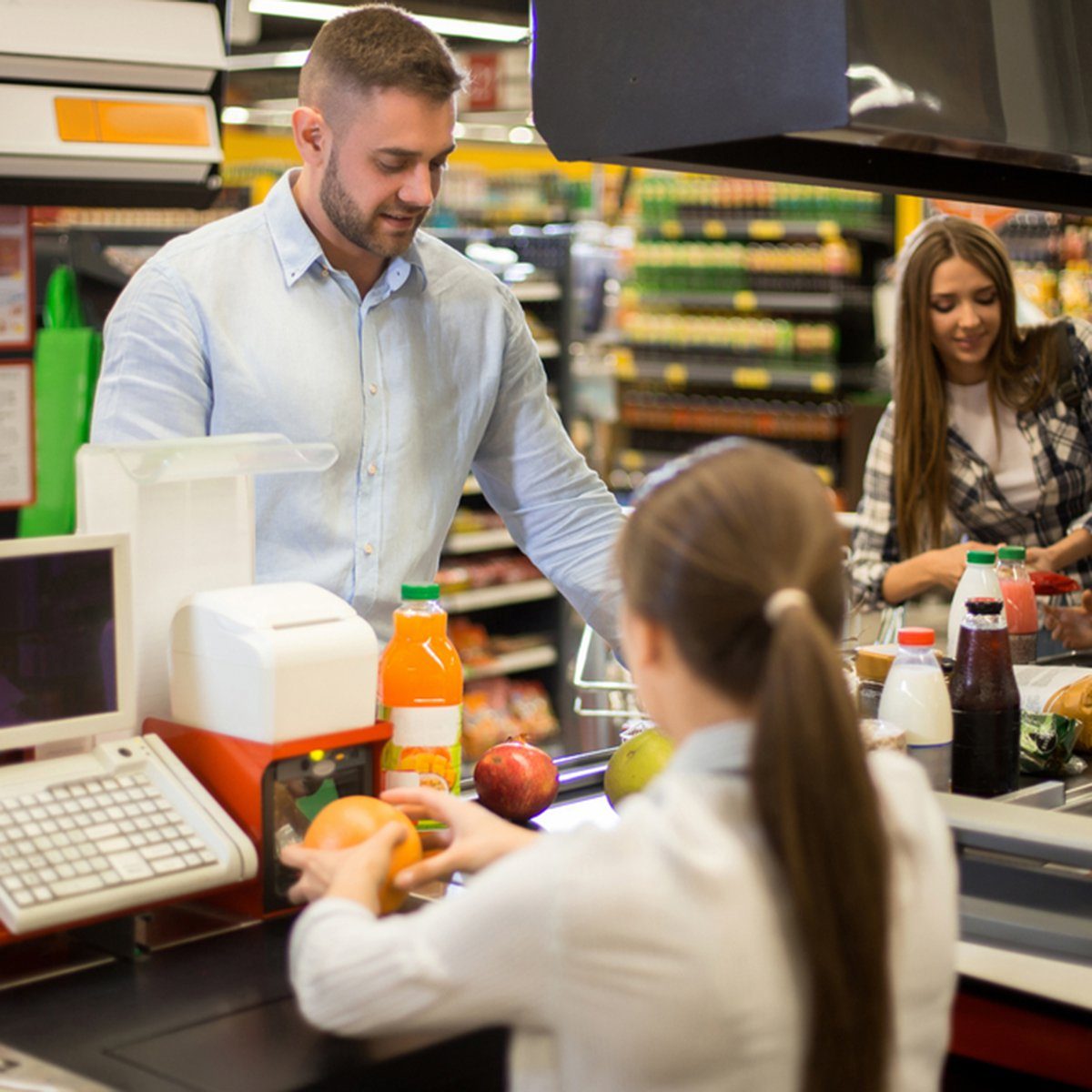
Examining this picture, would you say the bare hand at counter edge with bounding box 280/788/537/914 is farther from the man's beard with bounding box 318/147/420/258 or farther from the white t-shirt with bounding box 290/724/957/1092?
the man's beard with bounding box 318/147/420/258

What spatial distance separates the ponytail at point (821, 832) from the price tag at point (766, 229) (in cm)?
809

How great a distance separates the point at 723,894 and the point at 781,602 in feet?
0.73

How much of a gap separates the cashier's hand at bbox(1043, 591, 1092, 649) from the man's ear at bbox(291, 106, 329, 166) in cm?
177

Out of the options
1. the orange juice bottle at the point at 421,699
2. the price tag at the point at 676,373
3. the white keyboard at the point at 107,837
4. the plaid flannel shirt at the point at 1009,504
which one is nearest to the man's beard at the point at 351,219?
the orange juice bottle at the point at 421,699

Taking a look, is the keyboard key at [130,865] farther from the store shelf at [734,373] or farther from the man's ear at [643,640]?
the store shelf at [734,373]

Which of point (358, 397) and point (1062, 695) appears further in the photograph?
point (358, 397)

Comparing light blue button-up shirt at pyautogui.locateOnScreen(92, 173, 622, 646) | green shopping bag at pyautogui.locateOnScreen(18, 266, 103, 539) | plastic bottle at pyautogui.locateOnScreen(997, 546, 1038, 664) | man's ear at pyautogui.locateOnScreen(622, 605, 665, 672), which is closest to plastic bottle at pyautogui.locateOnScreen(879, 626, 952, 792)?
light blue button-up shirt at pyautogui.locateOnScreen(92, 173, 622, 646)

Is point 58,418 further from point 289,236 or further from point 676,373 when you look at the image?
point 676,373

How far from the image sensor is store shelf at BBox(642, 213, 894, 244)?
8797 mm

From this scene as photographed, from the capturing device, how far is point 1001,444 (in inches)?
152

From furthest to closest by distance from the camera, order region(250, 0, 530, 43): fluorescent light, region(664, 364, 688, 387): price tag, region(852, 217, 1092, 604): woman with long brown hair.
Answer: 1. region(664, 364, 688, 387): price tag
2. region(250, 0, 530, 43): fluorescent light
3. region(852, 217, 1092, 604): woman with long brown hair

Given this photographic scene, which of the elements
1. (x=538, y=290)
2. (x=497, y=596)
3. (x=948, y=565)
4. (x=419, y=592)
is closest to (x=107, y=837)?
(x=419, y=592)

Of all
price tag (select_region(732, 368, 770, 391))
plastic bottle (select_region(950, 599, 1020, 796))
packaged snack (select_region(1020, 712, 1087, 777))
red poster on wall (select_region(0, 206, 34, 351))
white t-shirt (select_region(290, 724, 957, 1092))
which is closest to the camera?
white t-shirt (select_region(290, 724, 957, 1092))

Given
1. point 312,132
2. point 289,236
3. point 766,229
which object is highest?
point 766,229
